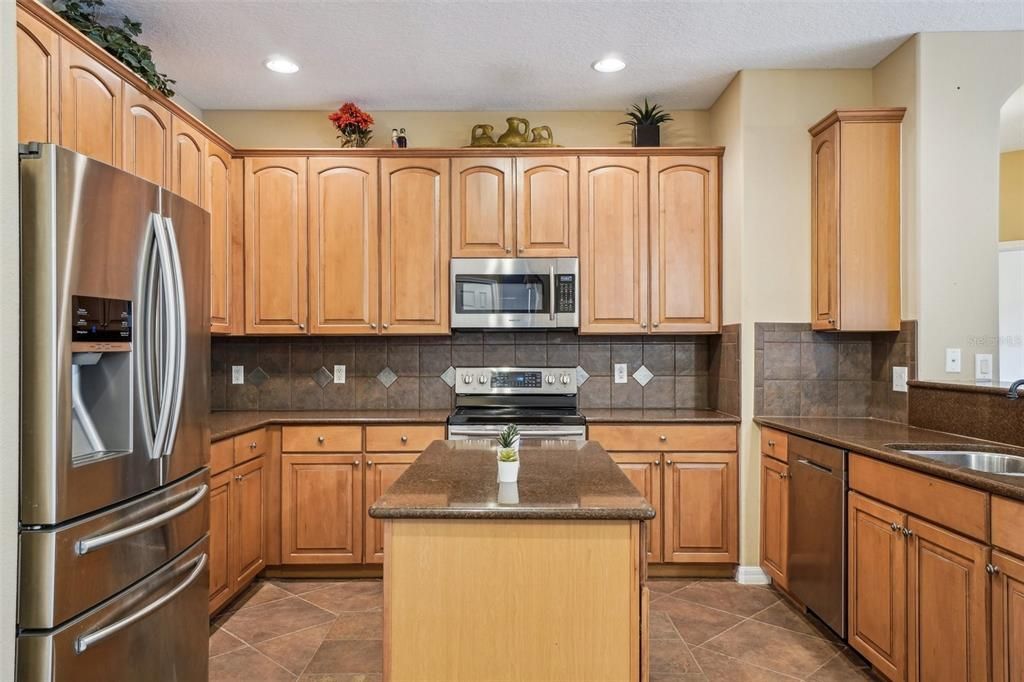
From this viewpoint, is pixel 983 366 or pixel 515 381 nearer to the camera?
pixel 983 366

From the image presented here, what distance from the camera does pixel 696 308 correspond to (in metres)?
3.69

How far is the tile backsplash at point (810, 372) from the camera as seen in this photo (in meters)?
3.41

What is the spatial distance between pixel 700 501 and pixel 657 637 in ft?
2.90

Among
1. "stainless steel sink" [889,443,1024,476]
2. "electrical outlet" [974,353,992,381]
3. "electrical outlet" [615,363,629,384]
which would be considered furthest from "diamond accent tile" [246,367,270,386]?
"electrical outlet" [974,353,992,381]

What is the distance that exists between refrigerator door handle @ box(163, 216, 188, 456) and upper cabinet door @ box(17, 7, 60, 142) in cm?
54

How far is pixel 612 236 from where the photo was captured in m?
3.69

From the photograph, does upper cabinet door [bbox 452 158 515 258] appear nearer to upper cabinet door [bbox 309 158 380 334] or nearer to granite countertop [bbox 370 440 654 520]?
upper cabinet door [bbox 309 158 380 334]

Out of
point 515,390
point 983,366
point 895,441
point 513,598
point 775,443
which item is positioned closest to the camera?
point 513,598

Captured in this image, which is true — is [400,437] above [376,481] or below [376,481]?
above

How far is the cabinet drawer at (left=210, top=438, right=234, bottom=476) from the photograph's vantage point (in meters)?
2.86

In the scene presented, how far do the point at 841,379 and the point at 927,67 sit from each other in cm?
158

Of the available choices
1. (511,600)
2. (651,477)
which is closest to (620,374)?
(651,477)

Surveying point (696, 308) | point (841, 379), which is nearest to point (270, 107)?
point (696, 308)

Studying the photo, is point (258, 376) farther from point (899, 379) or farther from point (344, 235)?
point (899, 379)
